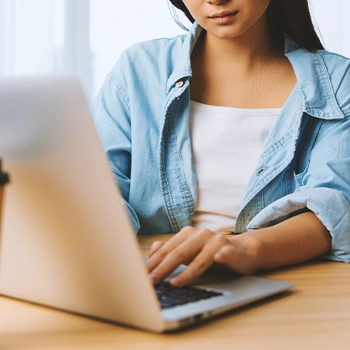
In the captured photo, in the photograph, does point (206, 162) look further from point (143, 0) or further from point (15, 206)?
point (143, 0)

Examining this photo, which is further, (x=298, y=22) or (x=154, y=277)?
(x=298, y=22)

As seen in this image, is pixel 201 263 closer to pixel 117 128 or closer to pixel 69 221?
pixel 69 221

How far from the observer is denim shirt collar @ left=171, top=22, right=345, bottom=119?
4.16 ft

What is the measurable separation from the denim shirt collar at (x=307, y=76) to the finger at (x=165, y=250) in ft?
1.82

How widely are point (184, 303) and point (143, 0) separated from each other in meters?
2.20

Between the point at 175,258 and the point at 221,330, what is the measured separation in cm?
15

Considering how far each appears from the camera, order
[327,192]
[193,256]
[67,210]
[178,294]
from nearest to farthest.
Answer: [67,210] < [178,294] < [193,256] < [327,192]

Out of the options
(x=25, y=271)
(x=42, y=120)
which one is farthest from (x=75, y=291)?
(x=42, y=120)

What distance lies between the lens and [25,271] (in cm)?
67

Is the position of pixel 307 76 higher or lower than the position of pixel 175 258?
higher

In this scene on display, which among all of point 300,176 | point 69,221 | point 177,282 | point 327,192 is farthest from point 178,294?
point 300,176

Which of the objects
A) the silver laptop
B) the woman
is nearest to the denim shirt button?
the woman

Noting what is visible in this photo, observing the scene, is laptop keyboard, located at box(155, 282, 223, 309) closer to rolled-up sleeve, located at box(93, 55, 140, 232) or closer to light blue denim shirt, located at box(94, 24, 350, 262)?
light blue denim shirt, located at box(94, 24, 350, 262)

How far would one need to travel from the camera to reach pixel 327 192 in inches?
42.8
